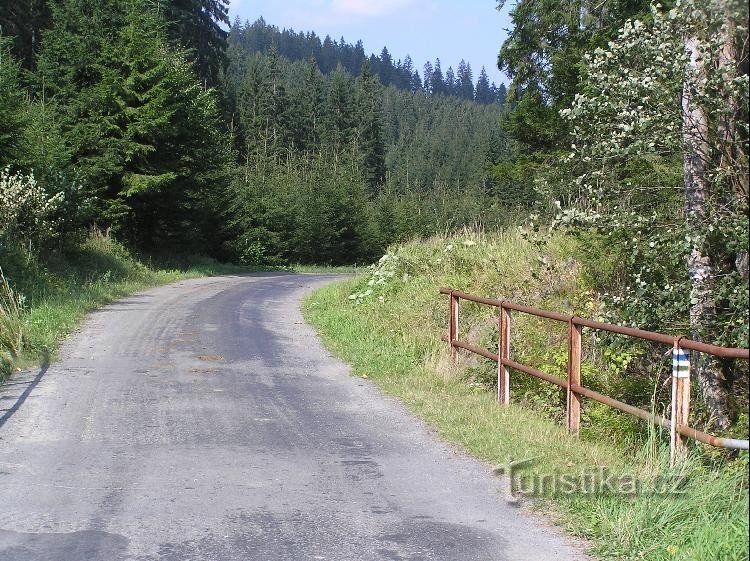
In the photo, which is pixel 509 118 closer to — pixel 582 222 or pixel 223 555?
pixel 582 222

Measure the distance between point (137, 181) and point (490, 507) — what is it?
25092 mm

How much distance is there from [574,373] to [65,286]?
14189 mm

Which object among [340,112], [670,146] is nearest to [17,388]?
[670,146]

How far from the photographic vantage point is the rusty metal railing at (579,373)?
5215mm

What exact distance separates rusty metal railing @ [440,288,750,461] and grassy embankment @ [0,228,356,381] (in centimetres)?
592

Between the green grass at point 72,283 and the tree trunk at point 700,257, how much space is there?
8.12m

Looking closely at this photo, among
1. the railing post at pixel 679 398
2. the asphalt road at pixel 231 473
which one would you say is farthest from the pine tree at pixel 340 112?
the railing post at pixel 679 398

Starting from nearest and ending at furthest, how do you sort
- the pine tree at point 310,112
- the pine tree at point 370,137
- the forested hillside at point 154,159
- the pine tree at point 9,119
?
the pine tree at point 9,119, the forested hillside at point 154,159, the pine tree at point 370,137, the pine tree at point 310,112

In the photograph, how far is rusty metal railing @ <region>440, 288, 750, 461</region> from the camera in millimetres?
5215

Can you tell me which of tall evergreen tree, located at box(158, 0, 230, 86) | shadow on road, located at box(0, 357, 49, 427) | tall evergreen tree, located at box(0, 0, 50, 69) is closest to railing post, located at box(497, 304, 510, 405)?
shadow on road, located at box(0, 357, 49, 427)

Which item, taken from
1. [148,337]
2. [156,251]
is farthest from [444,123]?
[148,337]

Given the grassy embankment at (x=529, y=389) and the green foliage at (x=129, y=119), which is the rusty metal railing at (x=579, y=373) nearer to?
the grassy embankment at (x=529, y=389)

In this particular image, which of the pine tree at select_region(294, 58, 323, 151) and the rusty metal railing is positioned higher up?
the pine tree at select_region(294, 58, 323, 151)

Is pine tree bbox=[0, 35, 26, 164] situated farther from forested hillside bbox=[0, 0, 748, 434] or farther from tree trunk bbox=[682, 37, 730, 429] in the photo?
tree trunk bbox=[682, 37, 730, 429]
